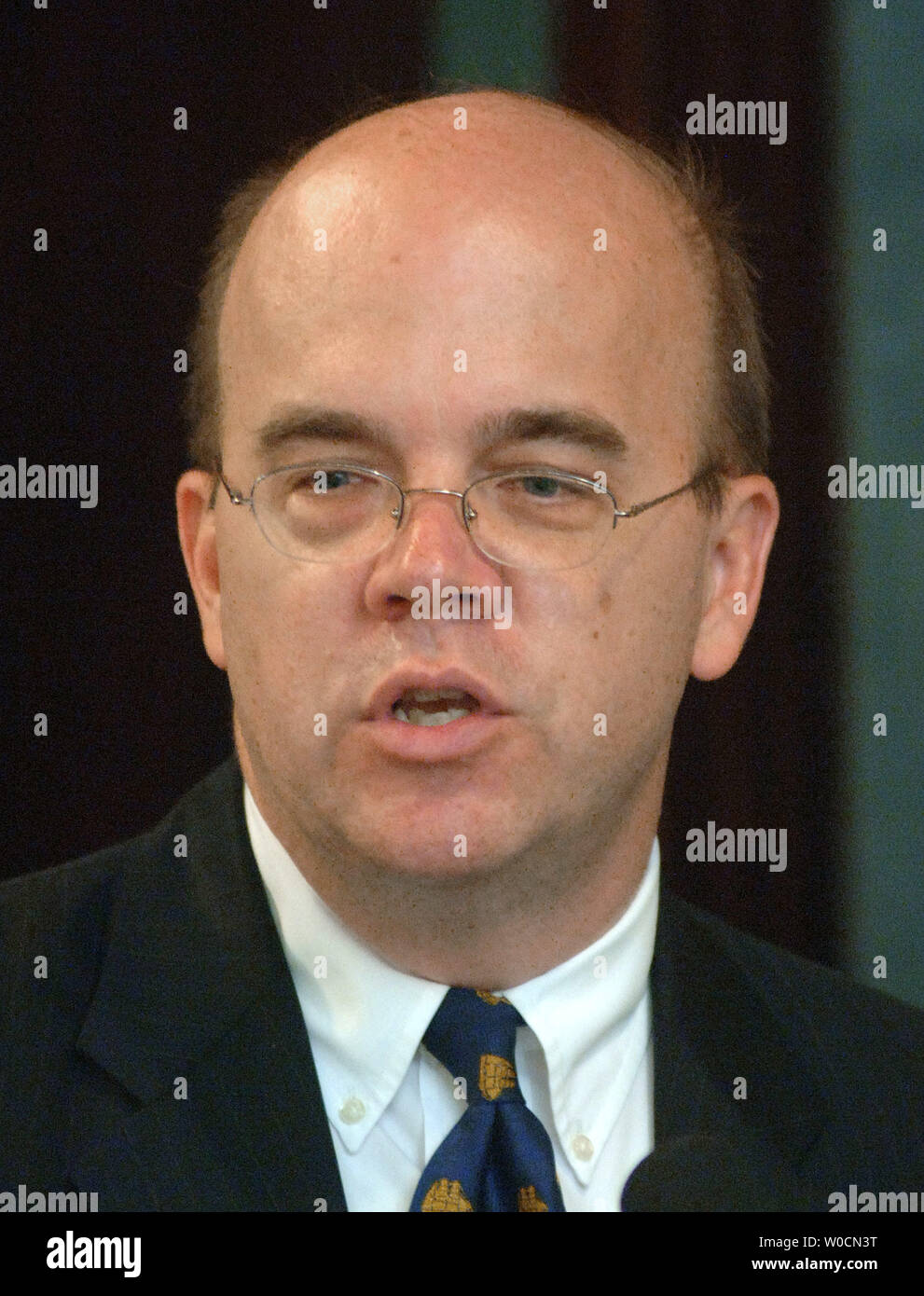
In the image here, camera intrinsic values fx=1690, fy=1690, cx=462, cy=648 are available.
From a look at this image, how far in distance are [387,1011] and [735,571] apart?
66 centimetres

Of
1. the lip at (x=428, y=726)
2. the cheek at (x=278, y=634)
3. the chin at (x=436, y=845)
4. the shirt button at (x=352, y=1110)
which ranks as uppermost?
the cheek at (x=278, y=634)

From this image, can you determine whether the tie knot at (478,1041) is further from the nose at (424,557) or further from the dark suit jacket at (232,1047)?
the nose at (424,557)

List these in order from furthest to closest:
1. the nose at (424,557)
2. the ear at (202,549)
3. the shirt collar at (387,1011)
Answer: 1. the ear at (202,549)
2. the shirt collar at (387,1011)
3. the nose at (424,557)

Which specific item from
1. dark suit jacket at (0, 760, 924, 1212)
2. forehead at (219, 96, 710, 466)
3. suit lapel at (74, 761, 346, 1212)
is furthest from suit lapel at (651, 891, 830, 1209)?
forehead at (219, 96, 710, 466)

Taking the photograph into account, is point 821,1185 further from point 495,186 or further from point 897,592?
point 495,186

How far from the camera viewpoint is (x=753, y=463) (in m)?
2.07

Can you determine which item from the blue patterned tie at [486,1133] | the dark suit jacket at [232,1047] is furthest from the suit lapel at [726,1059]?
the blue patterned tie at [486,1133]

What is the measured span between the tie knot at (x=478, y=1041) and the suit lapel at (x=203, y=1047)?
0.14 m

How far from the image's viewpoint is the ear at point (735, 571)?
1988 mm

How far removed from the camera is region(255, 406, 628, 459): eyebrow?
1.73m

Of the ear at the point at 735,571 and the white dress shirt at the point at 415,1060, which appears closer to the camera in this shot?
the white dress shirt at the point at 415,1060

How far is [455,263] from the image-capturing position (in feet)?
5.68

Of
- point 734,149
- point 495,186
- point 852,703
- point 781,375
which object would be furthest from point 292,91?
point 852,703
